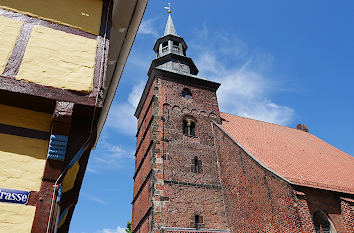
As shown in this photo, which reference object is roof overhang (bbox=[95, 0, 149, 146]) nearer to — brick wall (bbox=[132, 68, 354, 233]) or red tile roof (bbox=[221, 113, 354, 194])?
brick wall (bbox=[132, 68, 354, 233])

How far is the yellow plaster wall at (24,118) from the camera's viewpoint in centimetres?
397

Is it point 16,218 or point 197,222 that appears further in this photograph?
point 197,222

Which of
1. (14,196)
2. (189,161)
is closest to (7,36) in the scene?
(14,196)

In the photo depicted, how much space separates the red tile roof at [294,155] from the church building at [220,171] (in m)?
0.07

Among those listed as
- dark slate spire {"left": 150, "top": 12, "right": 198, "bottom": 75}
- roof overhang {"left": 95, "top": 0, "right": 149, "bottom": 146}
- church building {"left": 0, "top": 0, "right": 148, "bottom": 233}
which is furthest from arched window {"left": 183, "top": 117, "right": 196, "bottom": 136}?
church building {"left": 0, "top": 0, "right": 148, "bottom": 233}

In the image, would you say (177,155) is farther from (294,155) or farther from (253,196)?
(294,155)

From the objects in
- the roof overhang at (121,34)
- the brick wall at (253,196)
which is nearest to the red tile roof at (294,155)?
the brick wall at (253,196)

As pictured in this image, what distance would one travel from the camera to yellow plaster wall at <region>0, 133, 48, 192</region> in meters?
3.62

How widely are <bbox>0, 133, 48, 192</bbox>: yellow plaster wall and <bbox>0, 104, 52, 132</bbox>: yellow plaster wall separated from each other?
0.69 feet

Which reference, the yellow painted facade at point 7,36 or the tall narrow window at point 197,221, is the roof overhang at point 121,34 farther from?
the tall narrow window at point 197,221

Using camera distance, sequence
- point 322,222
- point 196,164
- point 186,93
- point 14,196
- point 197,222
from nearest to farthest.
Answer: point 14,196 → point 322,222 → point 197,222 → point 196,164 → point 186,93

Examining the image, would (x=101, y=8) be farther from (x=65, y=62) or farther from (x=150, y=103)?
(x=150, y=103)

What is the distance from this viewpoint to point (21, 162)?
3768 mm

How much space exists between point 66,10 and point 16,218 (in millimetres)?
3505
